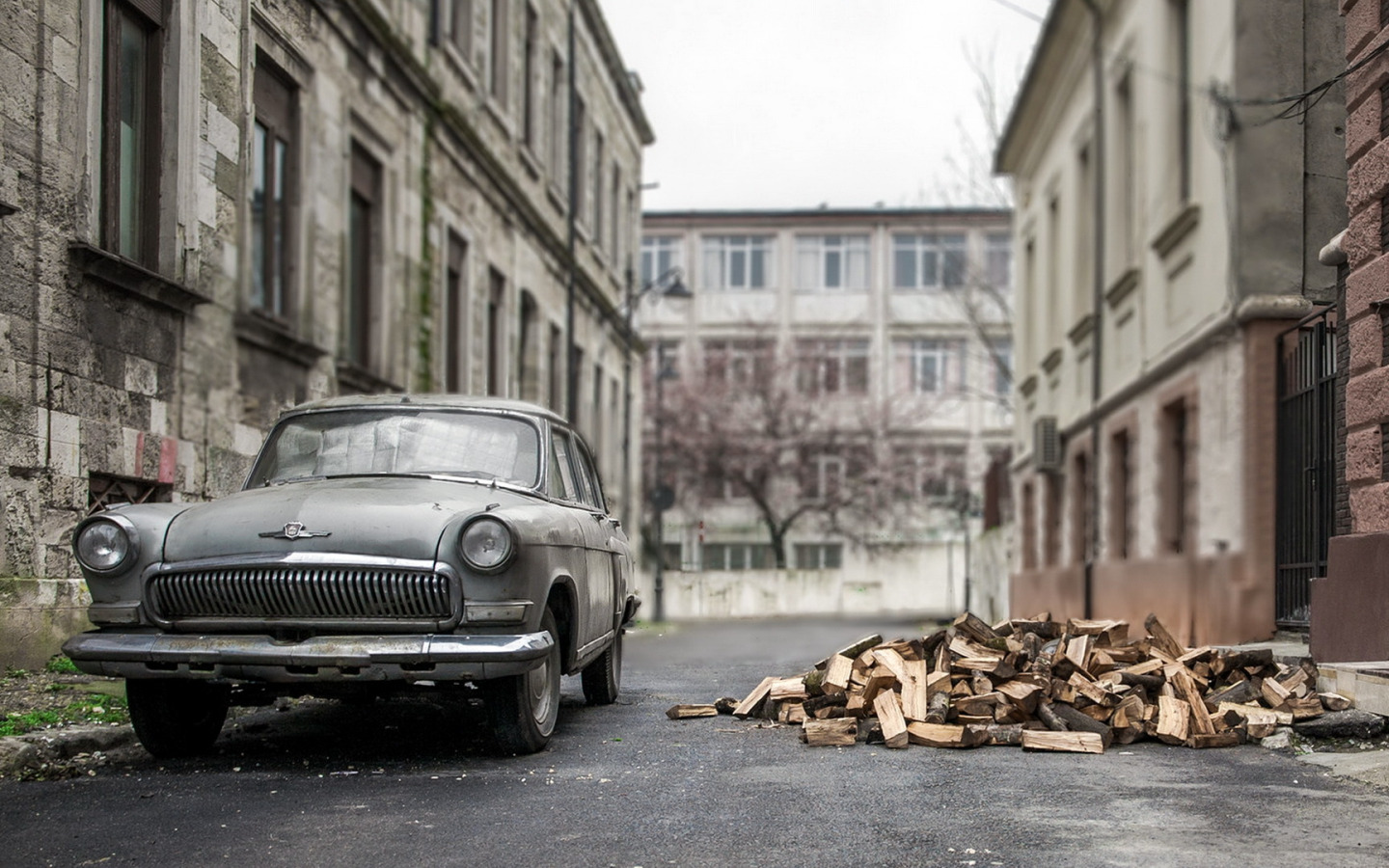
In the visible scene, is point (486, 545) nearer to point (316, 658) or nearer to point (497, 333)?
point (316, 658)

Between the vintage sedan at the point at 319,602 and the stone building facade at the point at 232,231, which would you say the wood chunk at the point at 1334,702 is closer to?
the vintage sedan at the point at 319,602

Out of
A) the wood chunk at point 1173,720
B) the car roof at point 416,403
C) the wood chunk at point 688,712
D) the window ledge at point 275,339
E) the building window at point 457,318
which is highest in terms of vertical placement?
the building window at point 457,318

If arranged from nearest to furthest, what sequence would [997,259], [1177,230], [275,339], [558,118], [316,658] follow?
[316,658] → [275,339] → [1177,230] → [558,118] → [997,259]

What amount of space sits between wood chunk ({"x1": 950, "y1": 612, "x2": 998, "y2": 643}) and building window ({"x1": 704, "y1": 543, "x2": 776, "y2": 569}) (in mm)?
39764

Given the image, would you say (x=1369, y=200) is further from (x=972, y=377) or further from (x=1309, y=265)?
(x=972, y=377)

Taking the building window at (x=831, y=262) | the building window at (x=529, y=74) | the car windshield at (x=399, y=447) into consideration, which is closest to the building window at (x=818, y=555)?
the building window at (x=831, y=262)

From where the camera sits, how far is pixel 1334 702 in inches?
322

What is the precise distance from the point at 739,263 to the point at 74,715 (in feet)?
147

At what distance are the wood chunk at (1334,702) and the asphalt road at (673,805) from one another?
621mm

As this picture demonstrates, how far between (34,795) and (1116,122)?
16228mm

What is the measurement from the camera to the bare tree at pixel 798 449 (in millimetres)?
48875

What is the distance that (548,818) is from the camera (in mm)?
5703

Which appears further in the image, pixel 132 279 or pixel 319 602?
pixel 132 279

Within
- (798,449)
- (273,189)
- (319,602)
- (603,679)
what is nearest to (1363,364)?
(603,679)
